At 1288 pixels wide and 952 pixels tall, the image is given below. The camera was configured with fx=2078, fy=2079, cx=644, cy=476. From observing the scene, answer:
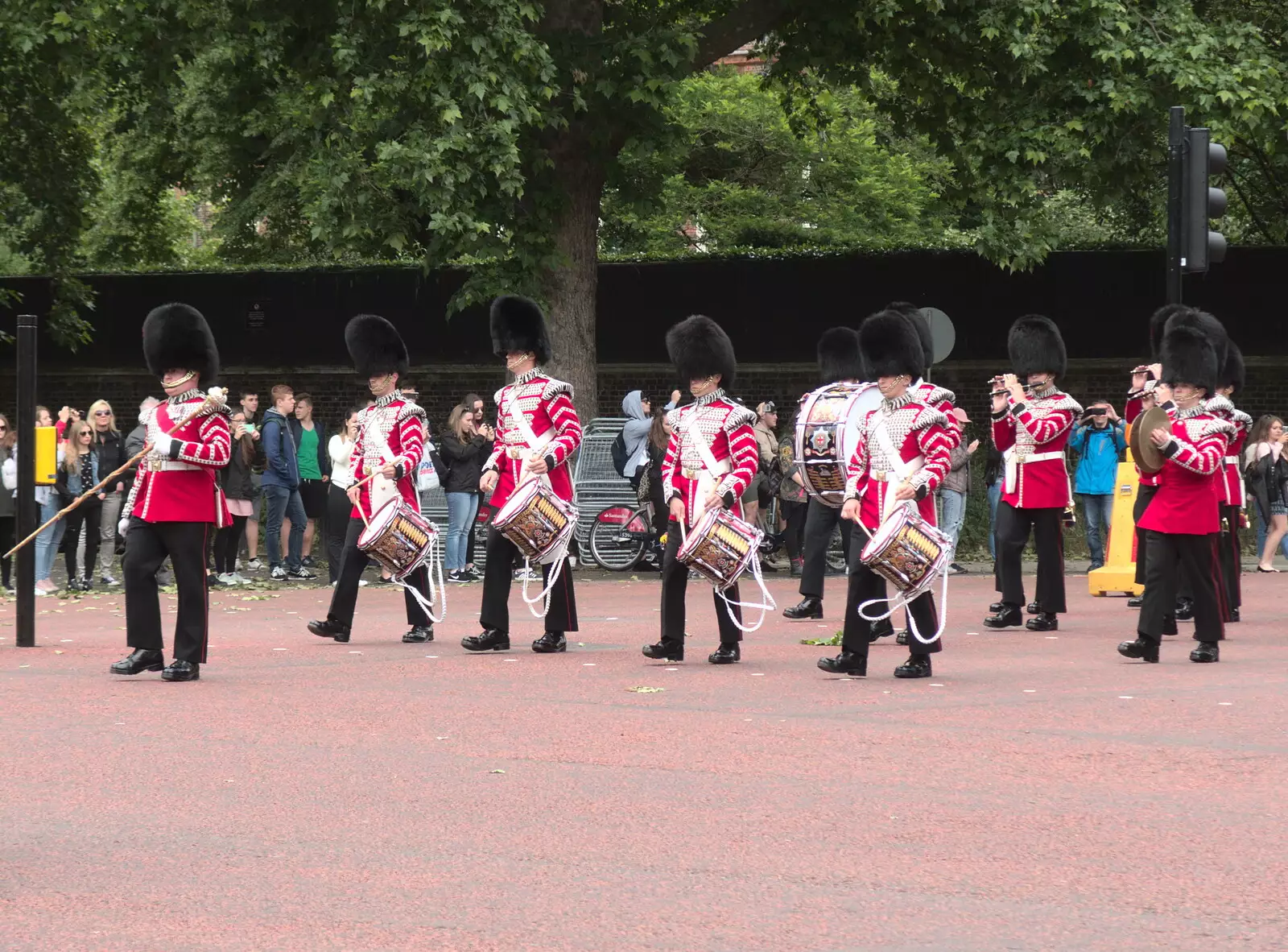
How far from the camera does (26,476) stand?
526 inches

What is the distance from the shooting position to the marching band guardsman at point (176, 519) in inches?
435

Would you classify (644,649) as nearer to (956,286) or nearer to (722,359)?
(722,359)

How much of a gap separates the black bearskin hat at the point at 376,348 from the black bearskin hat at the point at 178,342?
5.64ft

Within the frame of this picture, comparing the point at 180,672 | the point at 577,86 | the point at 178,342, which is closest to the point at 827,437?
the point at 178,342

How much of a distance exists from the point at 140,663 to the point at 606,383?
17.5m

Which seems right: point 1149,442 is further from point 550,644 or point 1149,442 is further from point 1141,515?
point 550,644

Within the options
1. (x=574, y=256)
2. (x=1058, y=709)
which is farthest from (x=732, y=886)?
(x=574, y=256)

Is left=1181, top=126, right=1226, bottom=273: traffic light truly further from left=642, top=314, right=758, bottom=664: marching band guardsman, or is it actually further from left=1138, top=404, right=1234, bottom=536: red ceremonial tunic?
left=642, top=314, right=758, bottom=664: marching band guardsman

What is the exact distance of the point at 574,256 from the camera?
21766 millimetres

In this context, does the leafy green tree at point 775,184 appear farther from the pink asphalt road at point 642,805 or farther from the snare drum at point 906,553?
the snare drum at point 906,553

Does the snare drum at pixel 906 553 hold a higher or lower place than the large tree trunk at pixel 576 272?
lower

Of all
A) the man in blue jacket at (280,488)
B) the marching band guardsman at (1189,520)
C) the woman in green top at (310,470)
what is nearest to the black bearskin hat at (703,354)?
the marching band guardsman at (1189,520)

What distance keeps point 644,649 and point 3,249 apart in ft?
70.6

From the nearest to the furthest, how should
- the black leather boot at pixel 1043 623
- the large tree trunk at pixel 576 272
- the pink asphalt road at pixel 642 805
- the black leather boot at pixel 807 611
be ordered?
the pink asphalt road at pixel 642 805, the black leather boot at pixel 1043 623, the black leather boot at pixel 807 611, the large tree trunk at pixel 576 272
